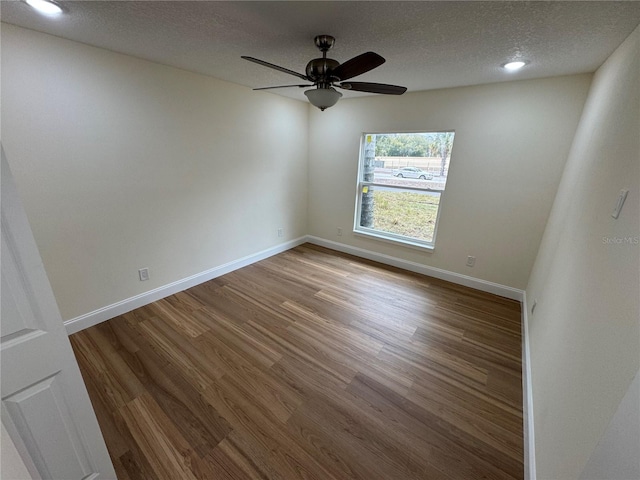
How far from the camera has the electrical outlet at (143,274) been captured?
2621 millimetres

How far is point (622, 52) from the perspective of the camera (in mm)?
1566

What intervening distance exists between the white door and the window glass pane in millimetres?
3475

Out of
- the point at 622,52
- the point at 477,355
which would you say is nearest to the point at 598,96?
the point at 622,52

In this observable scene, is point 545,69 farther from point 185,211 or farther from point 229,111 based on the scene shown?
point 185,211

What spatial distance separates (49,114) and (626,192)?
3379 millimetres

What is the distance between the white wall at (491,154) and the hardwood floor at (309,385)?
0.59m

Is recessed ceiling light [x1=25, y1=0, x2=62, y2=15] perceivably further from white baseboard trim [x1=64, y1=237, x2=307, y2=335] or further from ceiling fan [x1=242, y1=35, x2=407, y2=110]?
white baseboard trim [x1=64, y1=237, x2=307, y2=335]

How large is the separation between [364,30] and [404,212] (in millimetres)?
2428

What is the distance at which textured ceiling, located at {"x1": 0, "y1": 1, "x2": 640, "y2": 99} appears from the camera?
1.33 m

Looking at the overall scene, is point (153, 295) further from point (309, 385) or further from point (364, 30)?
point (364, 30)

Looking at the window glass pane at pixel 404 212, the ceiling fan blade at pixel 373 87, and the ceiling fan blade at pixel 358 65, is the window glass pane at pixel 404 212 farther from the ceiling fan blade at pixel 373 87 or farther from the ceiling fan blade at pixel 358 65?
the ceiling fan blade at pixel 358 65

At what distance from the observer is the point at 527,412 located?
164 cm

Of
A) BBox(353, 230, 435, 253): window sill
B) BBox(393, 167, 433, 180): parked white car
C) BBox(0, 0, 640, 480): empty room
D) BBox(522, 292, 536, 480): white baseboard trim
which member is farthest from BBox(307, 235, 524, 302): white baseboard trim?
BBox(393, 167, 433, 180): parked white car

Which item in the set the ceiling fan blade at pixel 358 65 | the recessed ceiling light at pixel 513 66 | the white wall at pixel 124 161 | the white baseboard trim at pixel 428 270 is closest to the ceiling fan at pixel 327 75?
the ceiling fan blade at pixel 358 65
